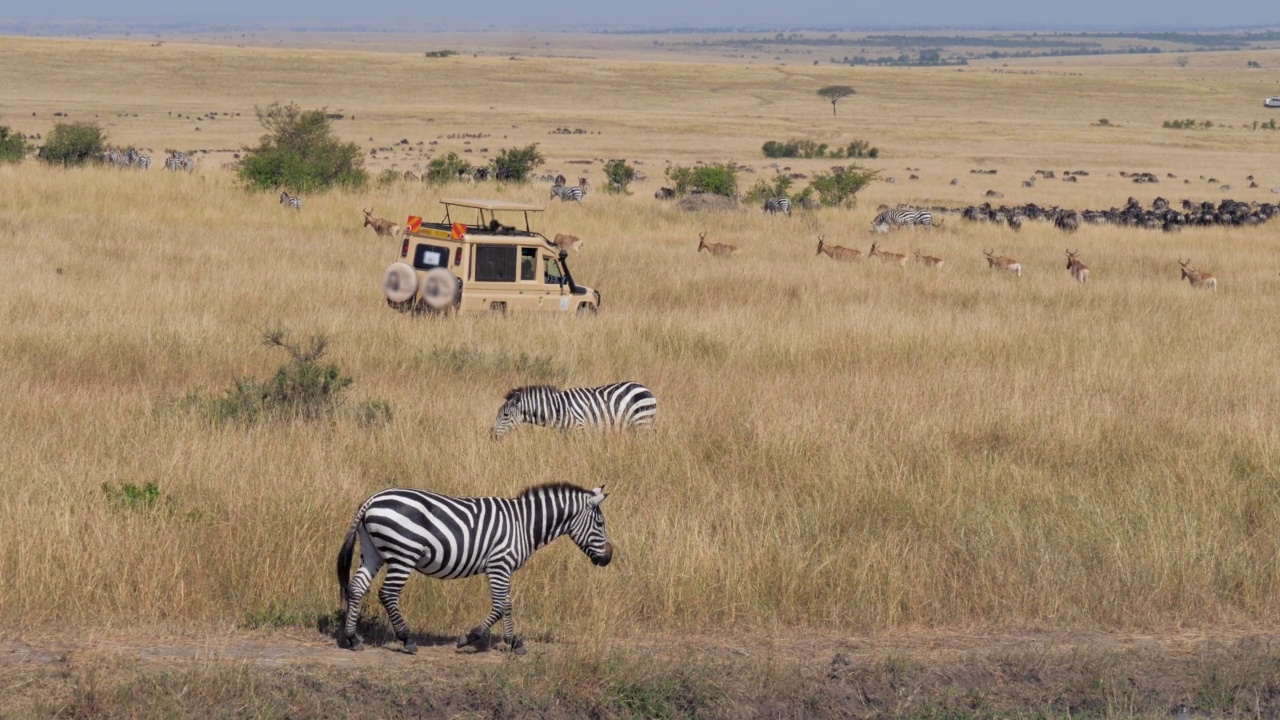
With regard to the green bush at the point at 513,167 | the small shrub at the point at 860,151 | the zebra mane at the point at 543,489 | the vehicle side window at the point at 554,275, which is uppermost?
the zebra mane at the point at 543,489

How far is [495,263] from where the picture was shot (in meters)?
17.5

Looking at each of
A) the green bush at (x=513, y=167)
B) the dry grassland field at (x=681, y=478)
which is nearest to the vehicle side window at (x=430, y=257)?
the dry grassland field at (x=681, y=478)

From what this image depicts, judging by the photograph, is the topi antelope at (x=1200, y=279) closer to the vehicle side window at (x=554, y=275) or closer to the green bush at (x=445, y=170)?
the vehicle side window at (x=554, y=275)

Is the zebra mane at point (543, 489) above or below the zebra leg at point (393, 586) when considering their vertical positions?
above

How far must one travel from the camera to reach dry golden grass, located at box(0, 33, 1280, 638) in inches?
311

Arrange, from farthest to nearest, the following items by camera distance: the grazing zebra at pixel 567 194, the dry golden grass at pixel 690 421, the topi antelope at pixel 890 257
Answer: the grazing zebra at pixel 567 194 → the topi antelope at pixel 890 257 → the dry golden grass at pixel 690 421

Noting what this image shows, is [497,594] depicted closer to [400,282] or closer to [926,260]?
[400,282]

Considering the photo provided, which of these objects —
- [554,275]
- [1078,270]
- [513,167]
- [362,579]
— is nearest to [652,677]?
[362,579]

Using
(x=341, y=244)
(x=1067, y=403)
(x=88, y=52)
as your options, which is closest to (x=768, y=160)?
(x=341, y=244)

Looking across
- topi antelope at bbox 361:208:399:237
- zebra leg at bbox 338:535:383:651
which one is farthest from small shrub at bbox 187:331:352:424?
topi antelope at bbox 361:208:399:237

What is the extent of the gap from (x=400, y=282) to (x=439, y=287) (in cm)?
65

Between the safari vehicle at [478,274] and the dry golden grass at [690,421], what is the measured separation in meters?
0.45

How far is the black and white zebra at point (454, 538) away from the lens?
6.53 metres

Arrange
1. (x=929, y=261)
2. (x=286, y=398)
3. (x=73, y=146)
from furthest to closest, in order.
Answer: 1. (x=73, y=146)
2. (x=929, y=261)
3. (x=286, y=398)
